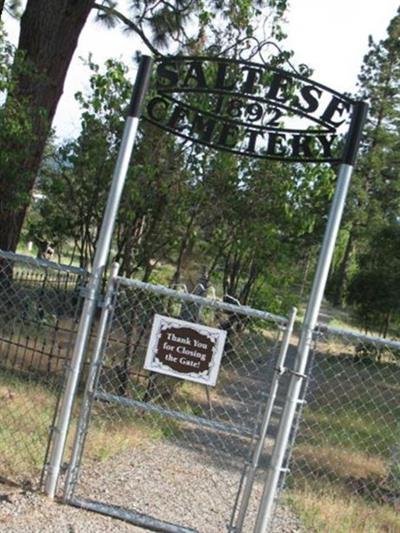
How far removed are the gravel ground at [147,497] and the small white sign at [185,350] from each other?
1046 mm

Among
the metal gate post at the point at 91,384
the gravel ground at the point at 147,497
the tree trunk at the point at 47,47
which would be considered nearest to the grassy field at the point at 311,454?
the gravel ground at the point at 147,497

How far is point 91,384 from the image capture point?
4199 mm

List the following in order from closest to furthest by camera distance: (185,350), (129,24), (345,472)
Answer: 1. (185,350)
2. (345,472)
3. (129,24)

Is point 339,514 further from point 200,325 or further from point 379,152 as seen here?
point 379,152

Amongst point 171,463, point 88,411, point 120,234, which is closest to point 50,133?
point 120,234

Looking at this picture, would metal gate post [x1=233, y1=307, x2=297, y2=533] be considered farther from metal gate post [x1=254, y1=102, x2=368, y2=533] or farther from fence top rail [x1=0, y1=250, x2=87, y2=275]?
fence top rail [x1=0, y1=250, x2=87, y2=275]

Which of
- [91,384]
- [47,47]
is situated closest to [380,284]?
[47,47]

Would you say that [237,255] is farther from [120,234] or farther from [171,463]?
[171,463]

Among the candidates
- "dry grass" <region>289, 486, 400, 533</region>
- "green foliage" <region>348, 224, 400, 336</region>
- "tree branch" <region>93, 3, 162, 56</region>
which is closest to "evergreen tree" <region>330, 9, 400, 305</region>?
"green foliage" <region>348, 224, 400, 336</region>

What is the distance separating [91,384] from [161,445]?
2.38 m

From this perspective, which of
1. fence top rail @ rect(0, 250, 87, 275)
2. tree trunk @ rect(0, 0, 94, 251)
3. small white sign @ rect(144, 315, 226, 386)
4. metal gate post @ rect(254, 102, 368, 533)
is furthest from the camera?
tree trunk @ rect(0, 0, 94, 251)

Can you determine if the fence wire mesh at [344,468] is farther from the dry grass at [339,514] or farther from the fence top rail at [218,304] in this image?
the fence top rail at [218,304]

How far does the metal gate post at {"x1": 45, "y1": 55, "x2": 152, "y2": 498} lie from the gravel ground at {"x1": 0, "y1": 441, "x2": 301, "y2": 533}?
30 centimetres

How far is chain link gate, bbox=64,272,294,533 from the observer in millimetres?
4059
